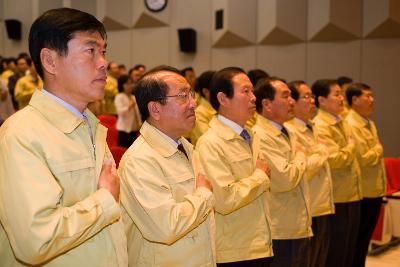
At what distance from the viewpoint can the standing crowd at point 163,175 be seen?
1.53 meters

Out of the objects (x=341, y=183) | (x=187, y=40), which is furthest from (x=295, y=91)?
(x=187, y=40)

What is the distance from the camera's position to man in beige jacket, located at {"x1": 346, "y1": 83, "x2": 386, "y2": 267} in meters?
4.22

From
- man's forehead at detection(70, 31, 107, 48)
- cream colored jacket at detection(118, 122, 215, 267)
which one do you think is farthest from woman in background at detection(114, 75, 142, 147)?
man's forehead at detection(70, 31, 107, 48)

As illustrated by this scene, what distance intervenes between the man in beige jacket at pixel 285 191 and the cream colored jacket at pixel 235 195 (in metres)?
0.31

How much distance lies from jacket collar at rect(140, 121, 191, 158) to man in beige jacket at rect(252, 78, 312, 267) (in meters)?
0.98

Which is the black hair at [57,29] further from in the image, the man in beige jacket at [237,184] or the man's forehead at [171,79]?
the man in beige jacket at [237,184]

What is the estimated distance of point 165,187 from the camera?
6.72 feet

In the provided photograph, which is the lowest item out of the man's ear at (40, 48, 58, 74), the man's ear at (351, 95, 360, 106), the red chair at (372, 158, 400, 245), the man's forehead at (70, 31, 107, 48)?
the red chair at (372, 158, 400, 245)

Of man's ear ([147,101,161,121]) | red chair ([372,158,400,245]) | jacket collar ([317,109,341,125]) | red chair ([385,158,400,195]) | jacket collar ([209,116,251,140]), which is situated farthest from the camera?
red chair ([385,158,400,195])

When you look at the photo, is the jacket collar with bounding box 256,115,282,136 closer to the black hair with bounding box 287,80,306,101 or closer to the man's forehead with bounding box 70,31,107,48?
the black hair with bounding box 287,80,306,101

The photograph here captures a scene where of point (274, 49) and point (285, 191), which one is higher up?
point (274, 49)

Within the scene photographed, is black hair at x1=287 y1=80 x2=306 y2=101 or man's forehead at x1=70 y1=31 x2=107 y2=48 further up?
man's forehead at x1=70 y1=31 x2=107 y2=48

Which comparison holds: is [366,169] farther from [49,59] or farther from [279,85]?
[49,59]

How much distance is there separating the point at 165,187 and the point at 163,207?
0.10 metres
